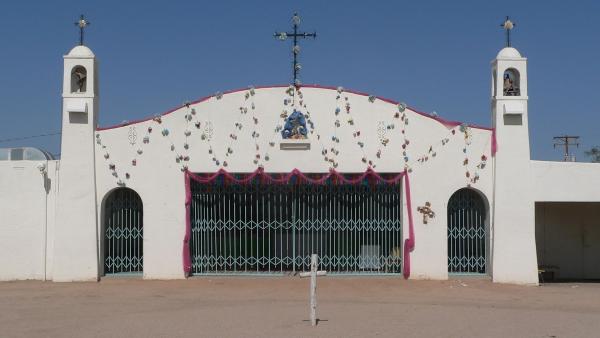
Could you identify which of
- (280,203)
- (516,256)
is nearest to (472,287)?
(516,256)

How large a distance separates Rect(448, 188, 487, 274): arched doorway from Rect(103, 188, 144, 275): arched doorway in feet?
22.3

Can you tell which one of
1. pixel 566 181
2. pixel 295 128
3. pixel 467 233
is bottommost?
pixel 467 233

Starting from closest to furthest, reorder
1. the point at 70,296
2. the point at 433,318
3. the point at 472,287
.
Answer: the point at 433,318, the point at 70,296, the point at 472,287

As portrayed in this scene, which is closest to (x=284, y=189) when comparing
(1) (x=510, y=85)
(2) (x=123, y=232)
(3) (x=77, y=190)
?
(2) (x=123, y=232)

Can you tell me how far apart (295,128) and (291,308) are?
500cm

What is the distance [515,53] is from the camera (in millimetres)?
17047

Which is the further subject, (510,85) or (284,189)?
(284,189)

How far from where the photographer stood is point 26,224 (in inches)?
671

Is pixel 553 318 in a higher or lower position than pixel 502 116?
lower

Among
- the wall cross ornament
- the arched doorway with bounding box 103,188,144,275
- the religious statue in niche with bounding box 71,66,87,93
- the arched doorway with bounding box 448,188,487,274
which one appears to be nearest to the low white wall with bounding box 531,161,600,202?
the arched doorway with bounding box 448,188,487,274

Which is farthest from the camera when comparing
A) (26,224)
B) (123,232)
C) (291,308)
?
(123,232)

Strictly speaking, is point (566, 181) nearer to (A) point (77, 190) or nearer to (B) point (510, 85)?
(B) point (510, 85)

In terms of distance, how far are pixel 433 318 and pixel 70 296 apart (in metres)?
6.83

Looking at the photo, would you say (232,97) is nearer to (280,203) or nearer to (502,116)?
(280,203)
